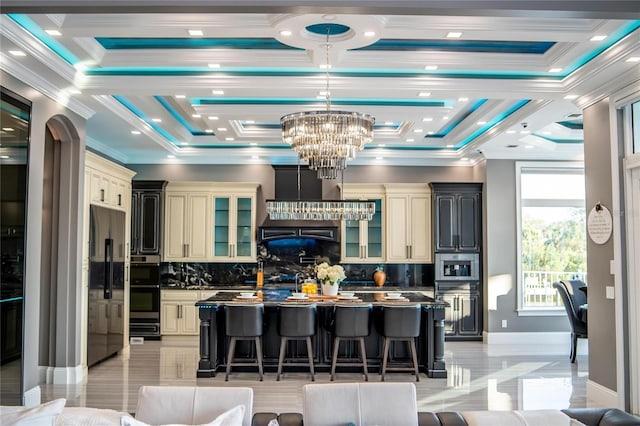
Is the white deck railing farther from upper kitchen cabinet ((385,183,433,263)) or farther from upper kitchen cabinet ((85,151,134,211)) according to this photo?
upper kitchen cabinet ((85,151,134,211))

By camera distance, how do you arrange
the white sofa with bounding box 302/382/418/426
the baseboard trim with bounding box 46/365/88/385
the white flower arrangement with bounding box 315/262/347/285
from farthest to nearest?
the white flower arrangement with bounding box 315/262/347/285 < the baseboard trim with bounding box 46/365/88/385 < the white sofa with bounding box 302/382/418/426

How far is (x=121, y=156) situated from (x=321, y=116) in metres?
5.52

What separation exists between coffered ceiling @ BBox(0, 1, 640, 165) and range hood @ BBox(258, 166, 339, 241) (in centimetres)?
128

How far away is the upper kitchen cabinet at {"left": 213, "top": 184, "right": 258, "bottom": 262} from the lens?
945 cm

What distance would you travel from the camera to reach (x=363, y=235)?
31.1 feet

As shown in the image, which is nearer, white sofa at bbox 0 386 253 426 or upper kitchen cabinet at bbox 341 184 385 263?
white sofa at bbox 0 386 253 426

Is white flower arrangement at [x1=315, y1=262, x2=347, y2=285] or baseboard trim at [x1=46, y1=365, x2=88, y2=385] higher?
white flower arrangement at [x1=315, y1=262, x2=347, y2=285]

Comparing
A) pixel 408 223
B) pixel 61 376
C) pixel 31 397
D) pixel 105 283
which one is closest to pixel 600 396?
pixel 408 223

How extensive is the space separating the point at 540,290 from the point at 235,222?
16.6 ft

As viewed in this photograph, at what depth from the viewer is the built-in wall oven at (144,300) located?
9.07 m

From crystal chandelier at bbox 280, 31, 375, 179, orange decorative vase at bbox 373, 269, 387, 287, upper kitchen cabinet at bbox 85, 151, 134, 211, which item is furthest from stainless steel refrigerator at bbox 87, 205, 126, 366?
orange decorative vase at bbox 373, 269, 387, 287

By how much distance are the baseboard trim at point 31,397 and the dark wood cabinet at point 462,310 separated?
6.02 meters

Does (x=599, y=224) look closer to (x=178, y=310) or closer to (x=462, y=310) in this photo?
(x=462, y=310)

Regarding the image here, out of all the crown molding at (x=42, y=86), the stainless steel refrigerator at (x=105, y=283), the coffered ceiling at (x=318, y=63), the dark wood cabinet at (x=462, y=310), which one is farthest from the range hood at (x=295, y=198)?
the crown molding at (x=42, y=86)
